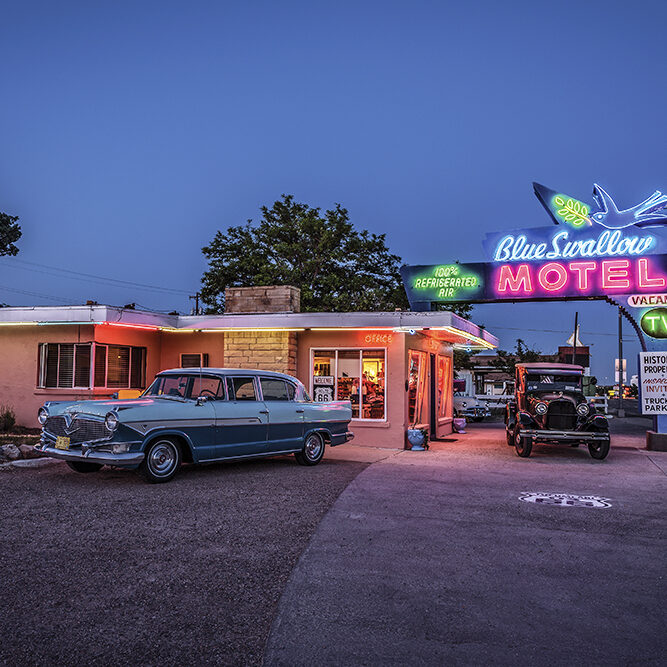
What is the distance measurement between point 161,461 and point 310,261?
2592cm

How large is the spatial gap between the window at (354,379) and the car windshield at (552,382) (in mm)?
3707

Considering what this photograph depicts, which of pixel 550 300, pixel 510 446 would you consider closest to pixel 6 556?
pixel 510 446

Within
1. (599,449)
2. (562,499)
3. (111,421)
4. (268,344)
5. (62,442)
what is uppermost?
(268,344)

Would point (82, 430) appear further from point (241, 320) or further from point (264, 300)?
point (264, 300)

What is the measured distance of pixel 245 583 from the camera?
4.93 m

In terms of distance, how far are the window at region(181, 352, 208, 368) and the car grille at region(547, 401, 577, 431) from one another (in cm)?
887

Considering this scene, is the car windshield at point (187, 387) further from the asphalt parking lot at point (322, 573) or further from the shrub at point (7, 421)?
the shrub at point (7, 421)

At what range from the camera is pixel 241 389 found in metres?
10.6

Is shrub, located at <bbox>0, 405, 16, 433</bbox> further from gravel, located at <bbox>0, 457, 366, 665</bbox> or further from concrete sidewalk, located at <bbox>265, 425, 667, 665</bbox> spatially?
concrete sidewalk, located at <bbox>265, 425, 667, 665</bbox>

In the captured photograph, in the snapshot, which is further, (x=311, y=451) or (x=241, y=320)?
(x=241, y=320)

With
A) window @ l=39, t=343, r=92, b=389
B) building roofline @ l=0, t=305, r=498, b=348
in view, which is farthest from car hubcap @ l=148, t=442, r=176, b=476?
window @ l=39, t=343, r=92, b=389

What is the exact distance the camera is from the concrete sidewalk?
12.5ft

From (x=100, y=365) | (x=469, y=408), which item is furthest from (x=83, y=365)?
(x=469, y=408)

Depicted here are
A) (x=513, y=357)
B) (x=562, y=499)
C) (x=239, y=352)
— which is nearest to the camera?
(x=562, y=499)
